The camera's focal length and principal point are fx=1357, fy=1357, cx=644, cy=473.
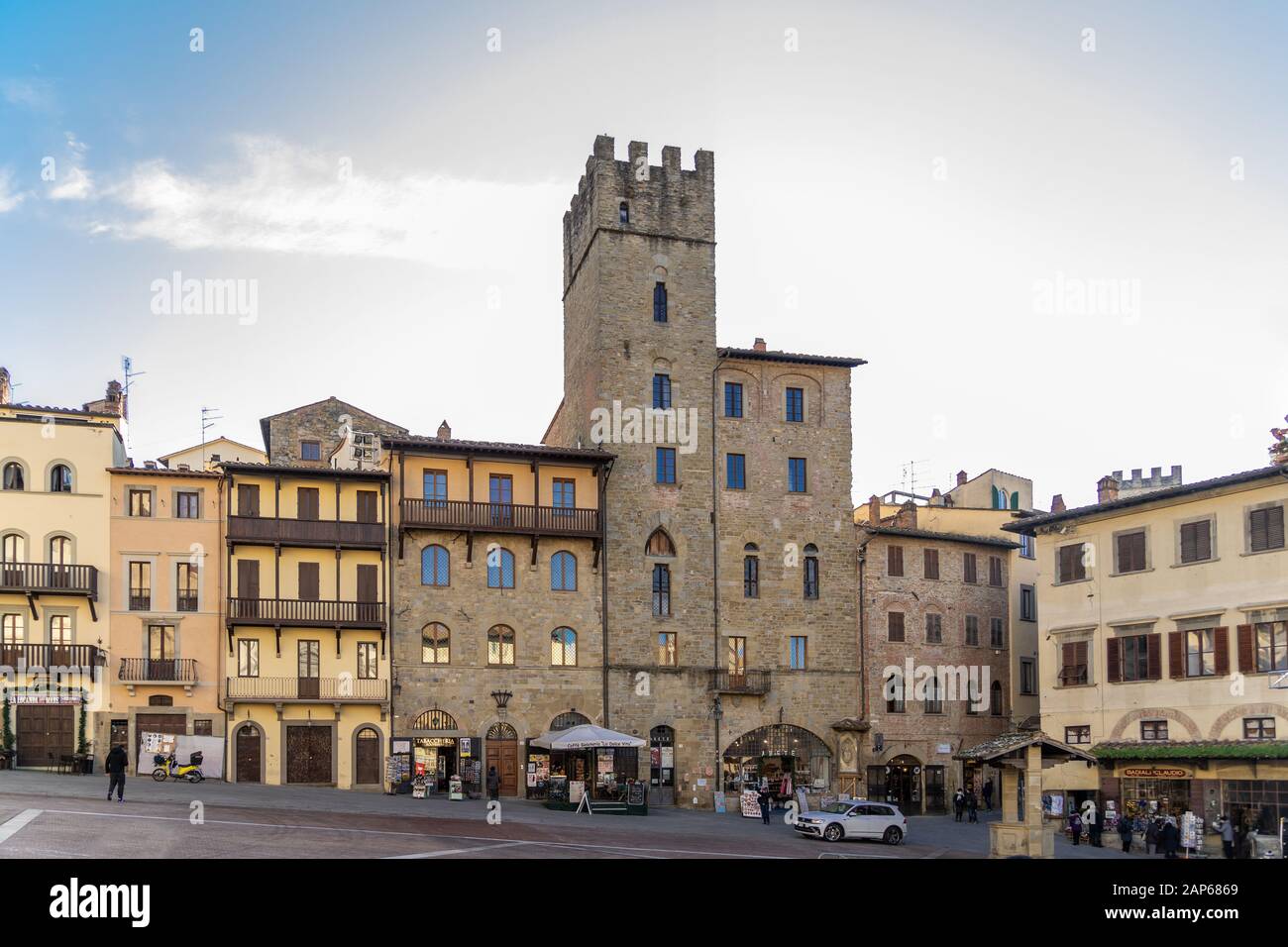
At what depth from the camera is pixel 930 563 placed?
58.0 m

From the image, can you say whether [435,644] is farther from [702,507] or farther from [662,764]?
[702,507]

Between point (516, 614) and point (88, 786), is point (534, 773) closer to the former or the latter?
point (516, 614)

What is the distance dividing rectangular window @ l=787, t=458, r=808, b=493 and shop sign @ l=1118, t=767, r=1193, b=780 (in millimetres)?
17463

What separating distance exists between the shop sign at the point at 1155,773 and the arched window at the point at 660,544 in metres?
18.7

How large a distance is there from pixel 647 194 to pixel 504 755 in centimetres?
2356

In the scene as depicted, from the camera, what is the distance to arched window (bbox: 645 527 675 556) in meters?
53.9

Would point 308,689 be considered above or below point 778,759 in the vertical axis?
above

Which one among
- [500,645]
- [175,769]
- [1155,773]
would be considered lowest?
[1155,773]

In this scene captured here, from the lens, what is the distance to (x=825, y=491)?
56.5 metres

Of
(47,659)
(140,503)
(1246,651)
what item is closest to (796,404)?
(1246,651)

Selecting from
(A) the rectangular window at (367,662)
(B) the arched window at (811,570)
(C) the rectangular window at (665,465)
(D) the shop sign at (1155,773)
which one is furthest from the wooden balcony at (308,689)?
(D) the shop sign at (1155,773)

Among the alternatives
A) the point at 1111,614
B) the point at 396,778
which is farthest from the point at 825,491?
the point at 396,778

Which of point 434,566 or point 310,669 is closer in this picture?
point 310,669
